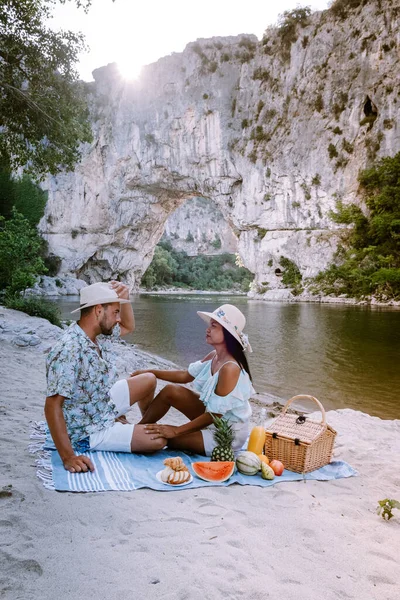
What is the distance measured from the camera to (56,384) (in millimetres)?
2553

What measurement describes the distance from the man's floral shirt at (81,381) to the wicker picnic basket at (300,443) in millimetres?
1287

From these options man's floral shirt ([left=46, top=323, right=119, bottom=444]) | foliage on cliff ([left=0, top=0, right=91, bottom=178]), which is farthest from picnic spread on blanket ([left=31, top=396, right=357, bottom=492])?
foliage on cliff ([left=0, top=0, right=91, bottom=178])

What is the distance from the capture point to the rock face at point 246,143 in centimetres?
3284

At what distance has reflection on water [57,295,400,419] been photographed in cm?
737

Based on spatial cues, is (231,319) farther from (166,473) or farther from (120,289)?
(166,473)

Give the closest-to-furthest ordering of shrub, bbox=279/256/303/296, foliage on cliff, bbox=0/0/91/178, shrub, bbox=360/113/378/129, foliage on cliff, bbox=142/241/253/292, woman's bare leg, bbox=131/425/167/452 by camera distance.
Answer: woman's bare leg, bbox=131/425/167/452 < foliage on cliff, bbox=0/0/91/178 < shrub, bbox=360/113/378/129 < shrub, bbox=279/256/303/296 < foliage on cliff, bbox=142/241/253/292

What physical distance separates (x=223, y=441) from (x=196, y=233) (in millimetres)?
84489

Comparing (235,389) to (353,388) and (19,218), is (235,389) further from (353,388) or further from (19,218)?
(19,218)

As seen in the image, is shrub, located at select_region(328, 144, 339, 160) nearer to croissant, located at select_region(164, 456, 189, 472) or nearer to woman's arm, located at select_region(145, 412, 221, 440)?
woman's arm, located at select_region(145, 412, 221, 440)

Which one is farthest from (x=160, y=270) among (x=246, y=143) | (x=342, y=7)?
(x=342, y=7)

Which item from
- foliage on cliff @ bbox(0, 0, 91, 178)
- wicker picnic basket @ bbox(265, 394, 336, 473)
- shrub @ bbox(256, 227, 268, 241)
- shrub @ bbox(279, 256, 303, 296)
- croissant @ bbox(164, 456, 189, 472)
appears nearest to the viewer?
croissant @ bbox(164, 456, 189, 472)

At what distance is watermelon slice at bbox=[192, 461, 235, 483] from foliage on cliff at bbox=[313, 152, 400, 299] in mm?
27440

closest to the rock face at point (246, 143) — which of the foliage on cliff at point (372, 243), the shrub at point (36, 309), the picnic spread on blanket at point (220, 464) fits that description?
the foliage on cliff at point (372, 243)

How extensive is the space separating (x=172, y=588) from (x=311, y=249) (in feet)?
117
